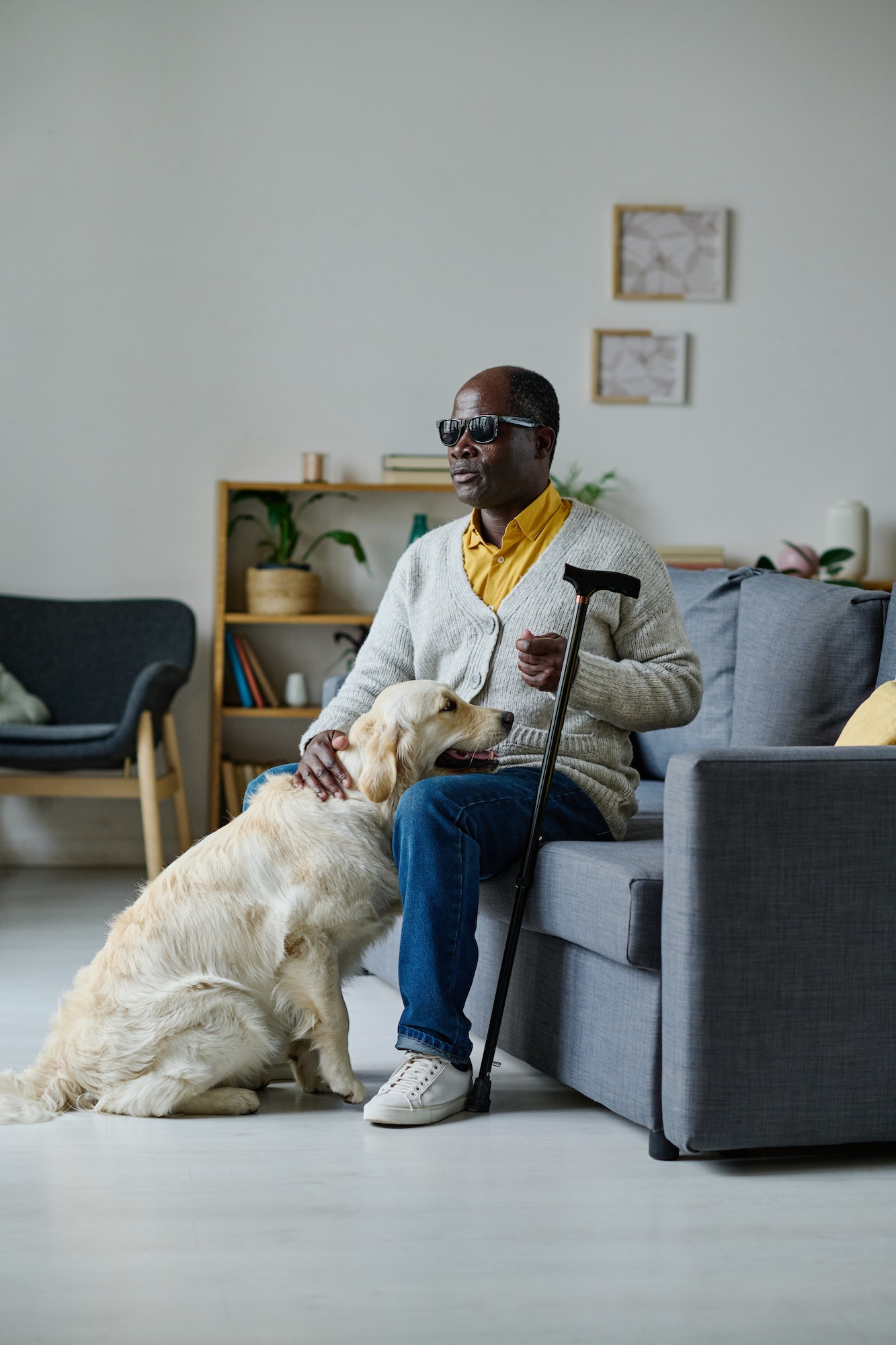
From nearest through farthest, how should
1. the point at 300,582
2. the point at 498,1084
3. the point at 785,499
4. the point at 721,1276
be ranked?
the point at 721,1276 < the point at 498,1084 < the point at 300,582 < the point at 785,499

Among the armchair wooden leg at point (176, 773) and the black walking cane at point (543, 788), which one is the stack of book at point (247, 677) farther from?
the black walking cane at point (543, 788)

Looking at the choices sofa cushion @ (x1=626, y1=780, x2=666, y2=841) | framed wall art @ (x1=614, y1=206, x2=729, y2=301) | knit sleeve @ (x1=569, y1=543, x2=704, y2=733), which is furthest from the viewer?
framed wall art @ (x1=614, y1=206, x2=729, y2=301)

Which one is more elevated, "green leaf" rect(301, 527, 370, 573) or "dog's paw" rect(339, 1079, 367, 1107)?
"green leaf" rect(301, 527, 370, 573)

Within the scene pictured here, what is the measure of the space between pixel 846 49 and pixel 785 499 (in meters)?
1.70

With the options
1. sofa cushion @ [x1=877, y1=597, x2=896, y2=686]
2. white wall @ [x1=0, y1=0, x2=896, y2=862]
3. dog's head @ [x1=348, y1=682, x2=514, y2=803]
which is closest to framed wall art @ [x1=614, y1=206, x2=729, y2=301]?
white wall @ [x1=0, y1=0, x2=896, y2=862]

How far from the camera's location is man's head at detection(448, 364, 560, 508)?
98.0 inches

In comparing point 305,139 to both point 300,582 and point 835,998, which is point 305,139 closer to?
point 300,582

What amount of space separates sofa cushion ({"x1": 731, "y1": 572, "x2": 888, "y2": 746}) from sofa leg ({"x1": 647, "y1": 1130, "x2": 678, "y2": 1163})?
1059mm

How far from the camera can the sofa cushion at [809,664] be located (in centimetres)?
286

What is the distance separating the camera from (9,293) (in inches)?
191

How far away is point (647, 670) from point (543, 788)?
1.04 ft

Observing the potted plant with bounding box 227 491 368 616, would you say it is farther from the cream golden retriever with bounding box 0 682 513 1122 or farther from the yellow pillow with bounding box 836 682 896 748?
the yellow pillow with bounding box 836 682 896 748

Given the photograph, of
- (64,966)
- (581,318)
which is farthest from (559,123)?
(64,966)

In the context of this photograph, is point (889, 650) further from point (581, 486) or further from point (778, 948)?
point (581, 486)
